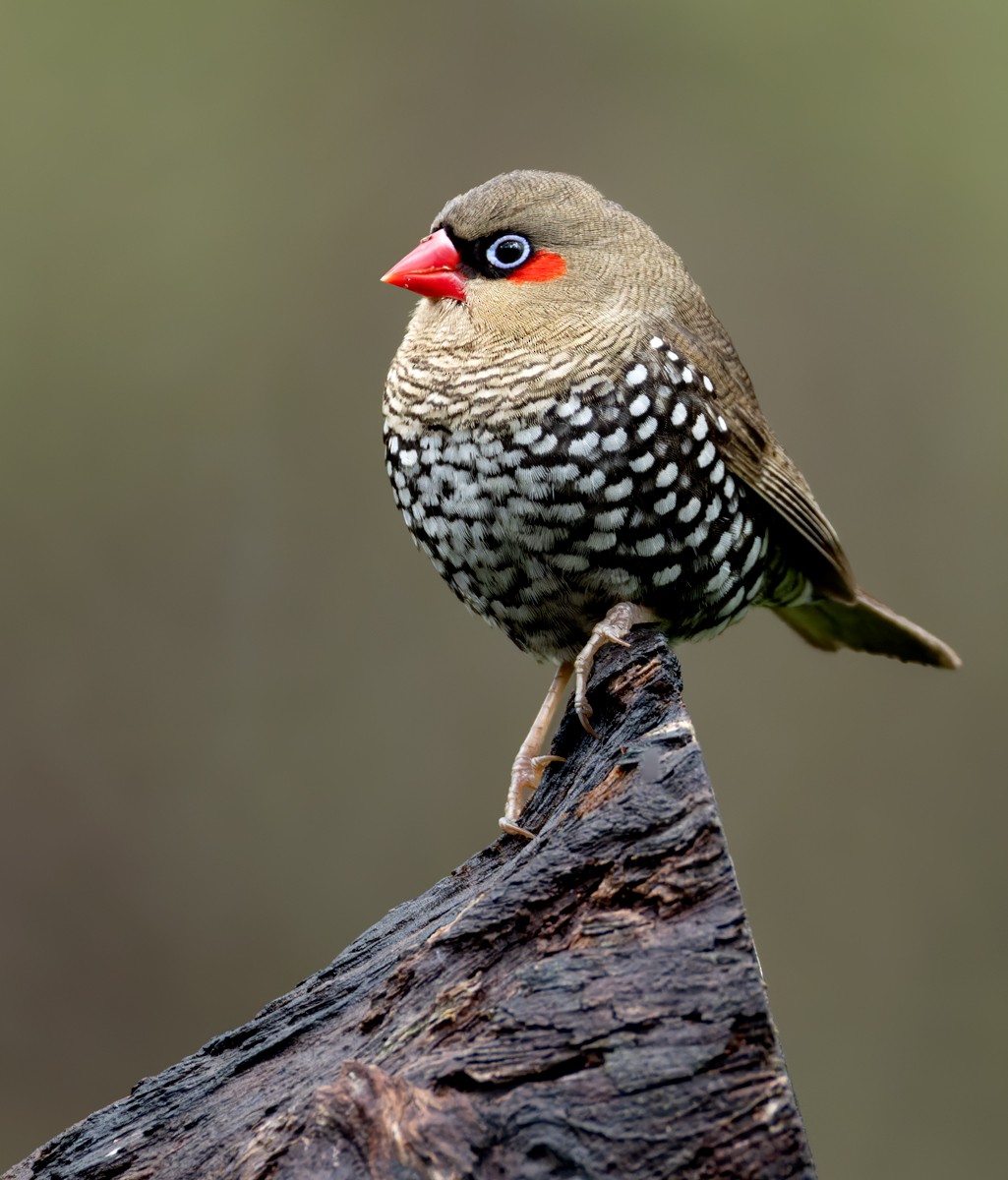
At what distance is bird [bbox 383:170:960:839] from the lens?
2.79 meters

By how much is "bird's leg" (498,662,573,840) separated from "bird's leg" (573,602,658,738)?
0.40ft

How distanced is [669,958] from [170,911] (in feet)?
11.6

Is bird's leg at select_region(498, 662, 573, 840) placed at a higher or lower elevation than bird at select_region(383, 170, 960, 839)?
lower

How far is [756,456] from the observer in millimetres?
3158

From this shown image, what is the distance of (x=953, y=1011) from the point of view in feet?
16.7

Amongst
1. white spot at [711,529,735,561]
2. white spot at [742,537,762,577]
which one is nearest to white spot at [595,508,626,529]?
white spot at [711,529,735,561]

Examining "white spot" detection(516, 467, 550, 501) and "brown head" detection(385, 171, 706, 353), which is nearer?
"white spot" detection(516, 467, 550, 501)

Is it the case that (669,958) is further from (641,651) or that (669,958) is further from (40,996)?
(40,996)

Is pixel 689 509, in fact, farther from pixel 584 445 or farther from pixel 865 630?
pixel 865 630

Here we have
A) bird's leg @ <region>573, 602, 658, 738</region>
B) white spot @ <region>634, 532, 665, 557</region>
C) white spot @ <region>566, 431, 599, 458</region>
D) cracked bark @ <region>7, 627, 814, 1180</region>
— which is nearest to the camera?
cracked bark @ <region>7, 627, 814, 1180</region>

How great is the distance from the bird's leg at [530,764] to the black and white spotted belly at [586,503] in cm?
20

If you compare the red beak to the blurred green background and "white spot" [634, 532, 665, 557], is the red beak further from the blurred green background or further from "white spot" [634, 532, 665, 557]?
the blurred green background

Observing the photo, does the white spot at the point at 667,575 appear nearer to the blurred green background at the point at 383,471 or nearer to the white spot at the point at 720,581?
the white spot at the point at 720,581

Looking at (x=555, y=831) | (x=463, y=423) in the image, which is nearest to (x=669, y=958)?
(x=555, y=831)
